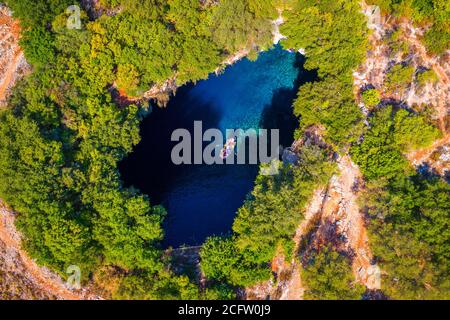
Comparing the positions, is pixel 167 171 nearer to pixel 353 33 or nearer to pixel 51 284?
pixel 51 284

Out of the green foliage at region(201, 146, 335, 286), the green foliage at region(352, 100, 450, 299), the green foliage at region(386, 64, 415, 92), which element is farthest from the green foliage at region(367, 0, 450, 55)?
the green foliage at region(201, 146, 335, 286)

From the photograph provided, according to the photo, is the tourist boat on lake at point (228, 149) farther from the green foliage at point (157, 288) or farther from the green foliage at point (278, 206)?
the green foliage at point (157, 288)

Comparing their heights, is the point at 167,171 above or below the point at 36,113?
below

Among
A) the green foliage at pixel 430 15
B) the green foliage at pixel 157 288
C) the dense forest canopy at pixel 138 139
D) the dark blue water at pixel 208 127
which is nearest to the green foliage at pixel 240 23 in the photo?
the dense forest canopy at pixel 138 139

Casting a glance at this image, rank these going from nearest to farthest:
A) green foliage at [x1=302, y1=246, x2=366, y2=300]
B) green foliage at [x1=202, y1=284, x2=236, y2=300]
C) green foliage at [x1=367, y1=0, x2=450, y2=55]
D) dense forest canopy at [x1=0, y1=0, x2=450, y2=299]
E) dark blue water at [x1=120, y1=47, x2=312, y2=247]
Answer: green foliage at [x1=302, y1=246, x2=366, y2=300] → dense forest canopy at [x1=0, y1=0, x2=450, y2=299] → green foliage at [x1=202, y1=284, x2=236, y2=300] → green foliage at [x1=367, y1=0, x2=450, y2=55] → dark blue water at [x1=120, y1=47, x2=312, y2=247]

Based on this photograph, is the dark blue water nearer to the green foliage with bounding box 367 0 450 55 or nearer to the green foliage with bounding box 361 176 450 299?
the green foliage with bounding box 367 0 450 55

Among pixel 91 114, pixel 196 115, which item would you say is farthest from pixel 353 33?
pixel 91 114

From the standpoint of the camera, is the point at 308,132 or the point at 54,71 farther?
the point at 308,132
